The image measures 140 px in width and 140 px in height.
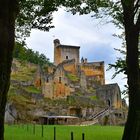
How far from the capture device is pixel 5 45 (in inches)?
448

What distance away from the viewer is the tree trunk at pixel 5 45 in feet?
36.8

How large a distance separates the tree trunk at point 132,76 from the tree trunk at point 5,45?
663 centimetres

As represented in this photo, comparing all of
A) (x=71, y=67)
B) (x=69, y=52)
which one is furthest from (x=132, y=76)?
(x=69, y=52)

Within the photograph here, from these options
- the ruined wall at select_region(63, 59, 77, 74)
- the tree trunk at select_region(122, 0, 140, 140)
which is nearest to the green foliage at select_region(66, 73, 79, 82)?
the ruined wall at select_region(63, 59, 77, 74)

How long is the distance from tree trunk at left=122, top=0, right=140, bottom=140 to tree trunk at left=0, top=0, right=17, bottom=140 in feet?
21.8

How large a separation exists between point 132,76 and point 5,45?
733 cm

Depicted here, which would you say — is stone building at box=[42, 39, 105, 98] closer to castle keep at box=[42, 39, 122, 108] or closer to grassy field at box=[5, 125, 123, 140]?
castle keep at box=[42, 39, 122, 108]

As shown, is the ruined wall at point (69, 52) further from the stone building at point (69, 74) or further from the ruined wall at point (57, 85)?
the ruined wall at point (57, 85)

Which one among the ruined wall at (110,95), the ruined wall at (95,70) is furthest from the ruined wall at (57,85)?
the ruined wall at (95,70)

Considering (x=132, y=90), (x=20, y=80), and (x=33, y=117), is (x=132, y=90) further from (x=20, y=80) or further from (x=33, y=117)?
(x=20, y=80)

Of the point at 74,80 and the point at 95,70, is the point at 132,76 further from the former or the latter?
the point at 95,70

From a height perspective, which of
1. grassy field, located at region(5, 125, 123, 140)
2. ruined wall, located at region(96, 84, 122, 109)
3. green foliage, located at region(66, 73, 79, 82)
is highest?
green foliage, located at region(66, 73, 79, 82)

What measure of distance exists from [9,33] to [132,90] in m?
7.29

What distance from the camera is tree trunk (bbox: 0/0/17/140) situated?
11.2m
